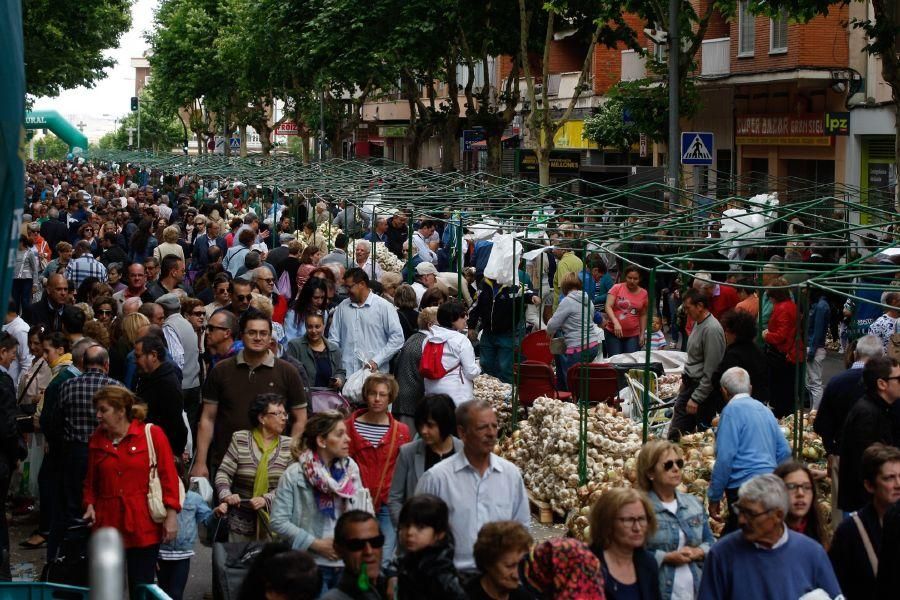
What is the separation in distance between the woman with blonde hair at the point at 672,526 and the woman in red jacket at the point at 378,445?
1.55m

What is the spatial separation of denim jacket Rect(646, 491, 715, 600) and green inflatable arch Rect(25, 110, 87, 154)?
11.1 ft

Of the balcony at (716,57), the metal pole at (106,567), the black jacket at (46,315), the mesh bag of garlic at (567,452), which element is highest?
the balcony at (716,57)

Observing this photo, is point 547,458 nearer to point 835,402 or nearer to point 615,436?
point 615,436

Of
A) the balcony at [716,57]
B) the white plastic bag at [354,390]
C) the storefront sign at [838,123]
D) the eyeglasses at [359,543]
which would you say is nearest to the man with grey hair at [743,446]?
the white plastic bag at [354,390]

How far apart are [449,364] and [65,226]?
14138 millimetres

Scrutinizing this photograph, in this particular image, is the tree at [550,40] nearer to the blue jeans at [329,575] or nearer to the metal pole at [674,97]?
the metal pole at [674,97]

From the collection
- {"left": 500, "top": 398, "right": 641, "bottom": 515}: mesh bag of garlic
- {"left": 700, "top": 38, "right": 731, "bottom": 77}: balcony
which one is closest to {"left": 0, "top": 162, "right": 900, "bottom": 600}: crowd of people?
{"left": 500, "top": 398, "right": 641, "bottom": 515}: mesh bag of garlic

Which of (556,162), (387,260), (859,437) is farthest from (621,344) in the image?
(556,162)

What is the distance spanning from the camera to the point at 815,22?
27.8m

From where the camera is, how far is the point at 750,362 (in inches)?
360

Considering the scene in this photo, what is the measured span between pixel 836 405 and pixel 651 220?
659 cm

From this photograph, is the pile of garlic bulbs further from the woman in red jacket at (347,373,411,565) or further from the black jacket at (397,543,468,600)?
the black jacket at (397,543,468,600)

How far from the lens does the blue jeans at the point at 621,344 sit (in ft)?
46.8

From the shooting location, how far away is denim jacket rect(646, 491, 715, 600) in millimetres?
5742
